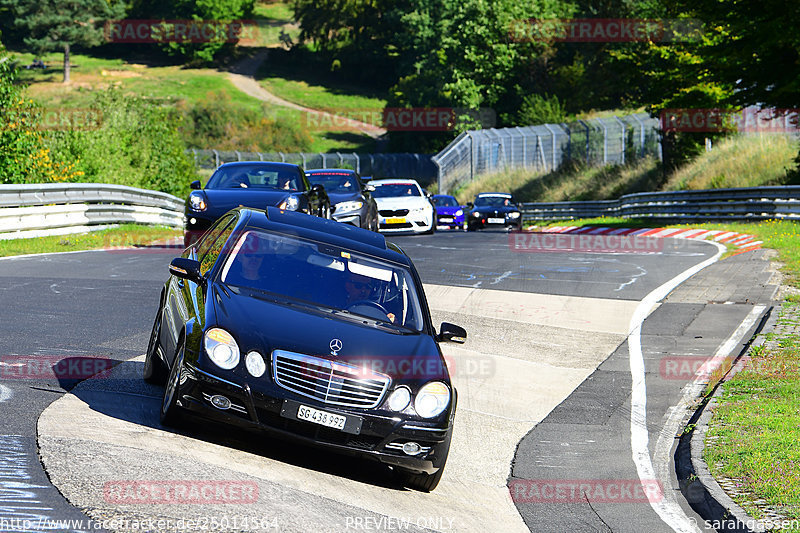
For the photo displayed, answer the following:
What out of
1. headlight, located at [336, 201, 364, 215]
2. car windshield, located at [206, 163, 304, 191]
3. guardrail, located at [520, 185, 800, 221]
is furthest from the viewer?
guardrail, located at [520, 185, 800, 221]

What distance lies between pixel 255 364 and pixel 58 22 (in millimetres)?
108443

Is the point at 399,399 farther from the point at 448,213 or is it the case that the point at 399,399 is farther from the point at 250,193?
the point at 448,213

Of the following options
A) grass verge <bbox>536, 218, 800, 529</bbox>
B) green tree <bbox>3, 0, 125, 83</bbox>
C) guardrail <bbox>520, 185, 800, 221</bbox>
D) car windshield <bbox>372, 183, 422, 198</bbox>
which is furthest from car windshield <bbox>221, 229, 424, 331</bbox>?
green tree <bbox>3, 0, 125, 83</bbox>

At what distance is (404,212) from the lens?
2794 centimetres

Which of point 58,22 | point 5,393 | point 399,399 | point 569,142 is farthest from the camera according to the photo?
point 58,22

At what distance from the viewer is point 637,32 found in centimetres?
5009

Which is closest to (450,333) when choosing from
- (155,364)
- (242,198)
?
(155,364)

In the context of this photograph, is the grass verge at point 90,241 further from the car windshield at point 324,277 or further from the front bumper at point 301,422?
the front bumper at point 301,422

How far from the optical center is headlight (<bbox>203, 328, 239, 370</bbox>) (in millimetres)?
6879

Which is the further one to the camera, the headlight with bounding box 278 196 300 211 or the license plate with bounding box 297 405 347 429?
the headlight with bounding box 278 196 300 211

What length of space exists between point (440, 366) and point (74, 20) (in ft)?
358

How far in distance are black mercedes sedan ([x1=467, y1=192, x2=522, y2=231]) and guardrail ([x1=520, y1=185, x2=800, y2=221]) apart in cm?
411

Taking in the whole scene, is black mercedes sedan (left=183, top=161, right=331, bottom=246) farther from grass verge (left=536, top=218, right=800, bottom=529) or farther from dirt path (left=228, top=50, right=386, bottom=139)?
dirt path (left=228, top=50, right=386, bottom=139)

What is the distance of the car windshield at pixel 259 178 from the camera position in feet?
57.4
